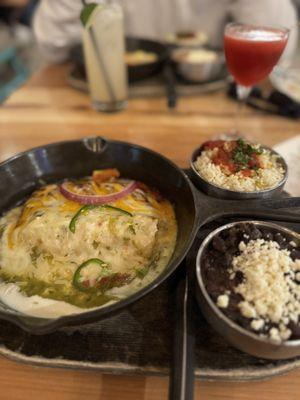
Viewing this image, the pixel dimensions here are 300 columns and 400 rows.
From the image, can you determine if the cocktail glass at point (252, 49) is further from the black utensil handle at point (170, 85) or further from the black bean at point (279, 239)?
the black bean at point (279, 239)

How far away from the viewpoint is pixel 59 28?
2838 mm

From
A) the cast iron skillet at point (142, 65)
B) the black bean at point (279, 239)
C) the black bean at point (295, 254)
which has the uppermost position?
the cast iron skillet at point (142, 65)

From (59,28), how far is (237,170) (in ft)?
7.67

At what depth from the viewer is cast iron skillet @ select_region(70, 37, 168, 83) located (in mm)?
2277

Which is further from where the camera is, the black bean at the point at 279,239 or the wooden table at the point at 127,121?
the wooden table at the point at 127,121

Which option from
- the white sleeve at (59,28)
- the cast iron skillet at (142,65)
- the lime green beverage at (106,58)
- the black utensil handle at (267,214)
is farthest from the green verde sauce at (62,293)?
the white sleeve at (59,28)

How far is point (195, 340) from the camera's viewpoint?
847 millimetres

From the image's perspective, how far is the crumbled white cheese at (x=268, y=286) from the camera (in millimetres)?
771

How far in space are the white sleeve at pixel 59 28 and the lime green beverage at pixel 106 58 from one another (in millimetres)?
865

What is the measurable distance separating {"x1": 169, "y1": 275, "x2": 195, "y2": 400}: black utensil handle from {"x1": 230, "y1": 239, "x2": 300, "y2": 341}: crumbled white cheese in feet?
0.43

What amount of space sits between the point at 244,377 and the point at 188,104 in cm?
171

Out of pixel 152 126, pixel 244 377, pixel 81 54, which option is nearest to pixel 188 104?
pixel 152 126

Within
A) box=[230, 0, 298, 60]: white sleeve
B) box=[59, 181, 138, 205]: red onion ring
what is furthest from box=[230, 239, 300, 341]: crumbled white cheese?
box=[230, 0, 298, 60]: white sleeve

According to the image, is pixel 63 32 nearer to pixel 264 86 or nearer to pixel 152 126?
pixel 152 126
